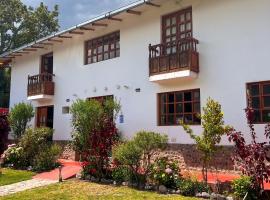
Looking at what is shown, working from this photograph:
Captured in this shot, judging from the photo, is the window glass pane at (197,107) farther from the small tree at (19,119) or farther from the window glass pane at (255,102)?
the small tree at (19,119)

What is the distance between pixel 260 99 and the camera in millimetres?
12273

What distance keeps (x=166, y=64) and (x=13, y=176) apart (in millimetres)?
7742

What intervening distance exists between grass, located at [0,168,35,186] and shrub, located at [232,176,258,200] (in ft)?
27.4

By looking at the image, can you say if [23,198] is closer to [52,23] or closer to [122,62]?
[122,62]

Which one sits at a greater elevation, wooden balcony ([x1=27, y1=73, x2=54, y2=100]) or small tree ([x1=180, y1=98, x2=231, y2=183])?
wooden balcony ([x1=27, y1=73, x2=54, y2=100])

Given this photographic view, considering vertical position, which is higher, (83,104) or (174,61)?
(174,61)

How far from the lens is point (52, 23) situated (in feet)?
114

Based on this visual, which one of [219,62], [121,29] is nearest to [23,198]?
[219,62]

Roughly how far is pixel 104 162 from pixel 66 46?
985 centimetres

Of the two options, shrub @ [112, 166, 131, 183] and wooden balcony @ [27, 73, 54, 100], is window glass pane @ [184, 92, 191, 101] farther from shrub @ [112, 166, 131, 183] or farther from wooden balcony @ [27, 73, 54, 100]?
wooden balcony @ [27, 73, 54, 100]

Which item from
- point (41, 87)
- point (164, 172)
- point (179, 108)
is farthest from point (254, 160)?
point (41, 87)

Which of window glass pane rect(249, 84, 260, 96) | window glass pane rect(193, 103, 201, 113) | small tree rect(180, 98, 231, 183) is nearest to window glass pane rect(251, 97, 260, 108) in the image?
window glass pane rect(249, 84, 260, 96)

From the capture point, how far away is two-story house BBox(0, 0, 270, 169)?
41.3 ft

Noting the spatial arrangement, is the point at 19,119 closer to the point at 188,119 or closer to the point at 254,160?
the point at 188,119
